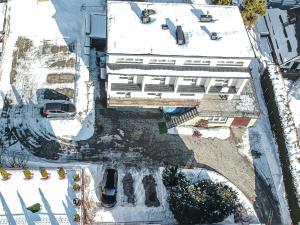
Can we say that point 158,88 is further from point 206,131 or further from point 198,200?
point 198,200

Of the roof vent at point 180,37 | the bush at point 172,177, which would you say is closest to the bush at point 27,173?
the bush at point 172,177

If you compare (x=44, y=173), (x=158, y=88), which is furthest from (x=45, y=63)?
(x=44, y=173)

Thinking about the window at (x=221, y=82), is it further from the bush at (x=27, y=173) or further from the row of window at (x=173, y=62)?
the bush at (x=27, y=173)

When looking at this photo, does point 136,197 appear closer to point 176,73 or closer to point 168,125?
point 168,125

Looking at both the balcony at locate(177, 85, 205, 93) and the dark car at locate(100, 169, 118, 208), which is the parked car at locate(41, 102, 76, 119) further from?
the balcony at locate(177, 85, 205, 93)

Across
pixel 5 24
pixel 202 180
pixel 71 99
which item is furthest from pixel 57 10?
pixel 202 180

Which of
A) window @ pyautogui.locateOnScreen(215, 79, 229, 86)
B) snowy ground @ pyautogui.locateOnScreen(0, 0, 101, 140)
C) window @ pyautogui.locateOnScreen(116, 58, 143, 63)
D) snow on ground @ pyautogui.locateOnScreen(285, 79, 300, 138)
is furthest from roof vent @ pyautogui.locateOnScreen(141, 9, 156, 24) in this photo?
snow on ground @ pyautogui.locateOnScreen(285, 79, 300, 138)
